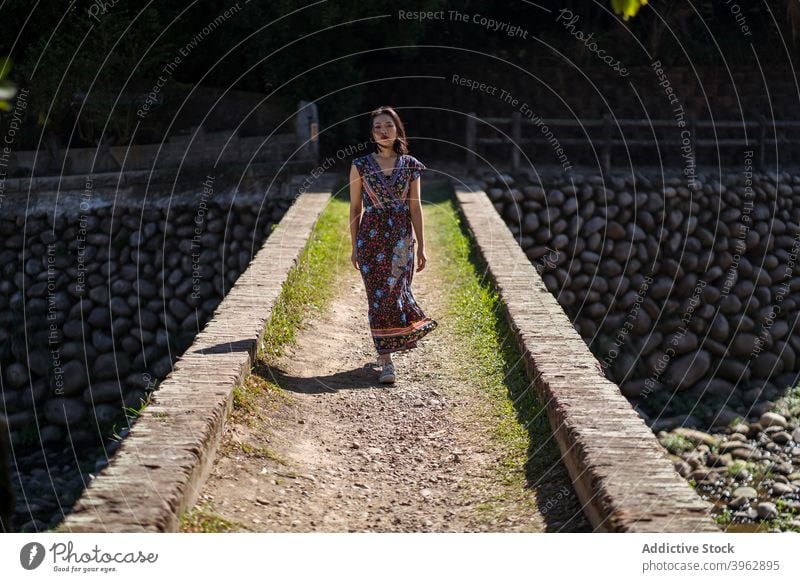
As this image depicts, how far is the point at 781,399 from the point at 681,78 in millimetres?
9784

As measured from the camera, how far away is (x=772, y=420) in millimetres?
11570

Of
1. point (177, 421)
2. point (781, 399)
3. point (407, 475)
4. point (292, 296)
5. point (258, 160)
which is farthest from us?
point (258, 160)

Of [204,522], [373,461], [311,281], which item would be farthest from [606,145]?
[204,522]

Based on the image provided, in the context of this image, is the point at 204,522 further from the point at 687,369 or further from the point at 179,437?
the point at 687,369

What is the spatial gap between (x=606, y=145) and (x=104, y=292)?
887 centimetres

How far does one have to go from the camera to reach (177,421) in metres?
5.13

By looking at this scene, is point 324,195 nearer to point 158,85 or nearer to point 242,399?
point 158,85

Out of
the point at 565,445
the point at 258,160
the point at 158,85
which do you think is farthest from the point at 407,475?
the point at 158,85

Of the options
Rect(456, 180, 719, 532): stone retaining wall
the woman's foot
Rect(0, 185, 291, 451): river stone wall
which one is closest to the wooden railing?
Rect(0, 185, 291, 451): river stone wall

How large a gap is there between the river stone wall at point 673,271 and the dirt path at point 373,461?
22.9 ft

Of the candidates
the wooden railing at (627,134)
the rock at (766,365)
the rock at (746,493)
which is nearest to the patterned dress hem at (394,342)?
the rock at (746,493)

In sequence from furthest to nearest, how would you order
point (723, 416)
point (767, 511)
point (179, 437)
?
point (723, 416) → point (767, 511) → point (179, 437)

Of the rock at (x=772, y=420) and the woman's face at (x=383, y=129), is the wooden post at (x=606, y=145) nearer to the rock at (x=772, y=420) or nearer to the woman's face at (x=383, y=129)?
the rock at (x=772, y=420)

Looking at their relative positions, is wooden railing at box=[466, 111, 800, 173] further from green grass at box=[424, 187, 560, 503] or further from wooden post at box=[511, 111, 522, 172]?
green grass at box=[424, 187, 560, 503]
